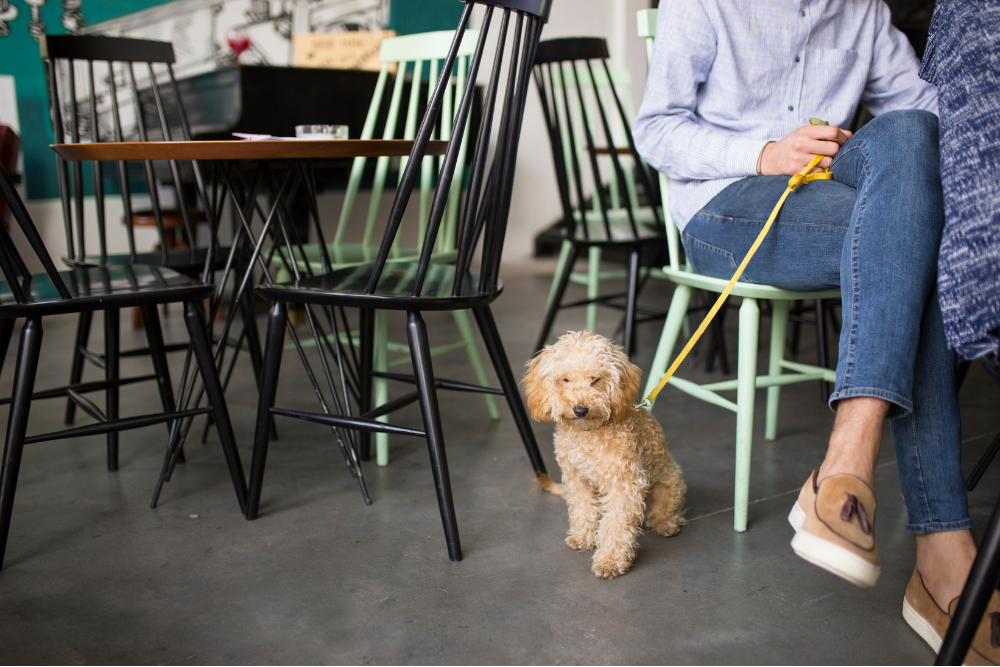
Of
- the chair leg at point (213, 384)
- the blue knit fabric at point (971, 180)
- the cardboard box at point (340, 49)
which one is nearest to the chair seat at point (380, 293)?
the chair leg at point (213, 384)

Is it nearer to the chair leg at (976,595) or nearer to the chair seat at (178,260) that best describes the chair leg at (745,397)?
the chair leg at (976,595)

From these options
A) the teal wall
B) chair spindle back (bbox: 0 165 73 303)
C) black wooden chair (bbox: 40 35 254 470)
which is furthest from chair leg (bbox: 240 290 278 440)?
the teal wall

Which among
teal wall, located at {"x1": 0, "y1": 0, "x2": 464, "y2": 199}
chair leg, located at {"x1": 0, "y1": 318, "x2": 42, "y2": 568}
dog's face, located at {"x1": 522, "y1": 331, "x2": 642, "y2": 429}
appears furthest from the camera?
teal wall, located at {"x1": 0, "y1": 0, "x2": 464, "y2": 199}

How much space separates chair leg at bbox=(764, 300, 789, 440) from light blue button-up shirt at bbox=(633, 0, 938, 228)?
40 centimetres

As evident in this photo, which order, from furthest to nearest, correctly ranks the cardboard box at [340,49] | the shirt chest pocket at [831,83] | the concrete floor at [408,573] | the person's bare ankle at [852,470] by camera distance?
the cardboard box at [340,49] → the shirt chest pocket at [831,83] → the concrete floor at [408,573] → the person's bare ankle at [852,470]

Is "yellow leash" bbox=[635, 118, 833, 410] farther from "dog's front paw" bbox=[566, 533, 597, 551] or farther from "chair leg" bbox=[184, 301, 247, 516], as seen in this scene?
"chair leg" bbox=[184, 301, 247, 516]

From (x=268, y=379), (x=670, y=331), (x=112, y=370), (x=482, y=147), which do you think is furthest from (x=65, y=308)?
(x=670, y=331)

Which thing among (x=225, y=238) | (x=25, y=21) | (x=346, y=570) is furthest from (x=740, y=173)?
(x=25, y=21)

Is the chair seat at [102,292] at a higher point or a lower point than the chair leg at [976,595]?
higher

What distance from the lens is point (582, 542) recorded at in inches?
52.4

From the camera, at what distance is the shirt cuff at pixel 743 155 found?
1364 mm

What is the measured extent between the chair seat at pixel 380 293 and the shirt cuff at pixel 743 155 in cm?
51

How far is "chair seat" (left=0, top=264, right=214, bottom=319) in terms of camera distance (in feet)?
4.20

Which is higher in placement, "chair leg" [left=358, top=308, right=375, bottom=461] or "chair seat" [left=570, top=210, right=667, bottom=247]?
"chair seat" [left=570, top=210, right=667, bottom=247]
